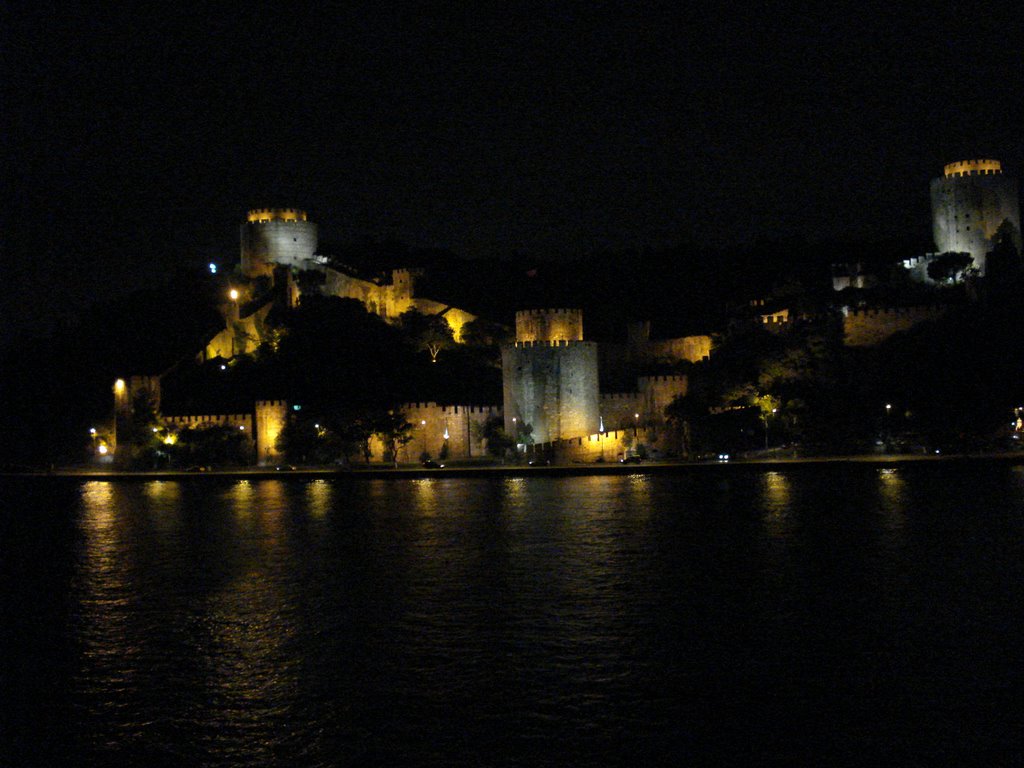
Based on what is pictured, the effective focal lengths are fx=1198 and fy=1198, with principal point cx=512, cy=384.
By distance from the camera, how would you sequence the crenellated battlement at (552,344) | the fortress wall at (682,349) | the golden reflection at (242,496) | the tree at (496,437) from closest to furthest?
the golden reflection at (242,496), the crenellated battlement at (552,344), the tree at (496,437), the fortress wall at (682,349)

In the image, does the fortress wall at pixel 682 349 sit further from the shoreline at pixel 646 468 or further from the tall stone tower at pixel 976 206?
the tall stone tower at pixel 976 206

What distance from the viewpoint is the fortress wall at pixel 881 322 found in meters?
45.1

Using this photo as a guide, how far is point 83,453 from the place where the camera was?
5397cm

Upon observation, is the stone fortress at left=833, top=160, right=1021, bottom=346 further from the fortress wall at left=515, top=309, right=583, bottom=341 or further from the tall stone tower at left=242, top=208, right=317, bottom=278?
the tall stone tower at left=242, top=208, right=317, bottom=278

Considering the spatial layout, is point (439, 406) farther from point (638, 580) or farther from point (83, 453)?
point (638, 580)

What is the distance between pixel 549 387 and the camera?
42.4 m

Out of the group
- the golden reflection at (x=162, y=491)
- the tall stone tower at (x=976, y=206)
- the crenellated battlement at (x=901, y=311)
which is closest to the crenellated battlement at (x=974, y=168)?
the tall stone tower at (x=976, y=206)

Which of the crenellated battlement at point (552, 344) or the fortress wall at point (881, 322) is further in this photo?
the fortress wall at point (881, 322)

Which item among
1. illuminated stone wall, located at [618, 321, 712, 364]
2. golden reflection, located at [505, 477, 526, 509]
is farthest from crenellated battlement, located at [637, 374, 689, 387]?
golden reflection, located at [505, 477, 526, 509]

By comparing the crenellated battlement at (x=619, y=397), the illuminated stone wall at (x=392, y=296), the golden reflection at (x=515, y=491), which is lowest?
the golden reflection at (x=515, y=491)

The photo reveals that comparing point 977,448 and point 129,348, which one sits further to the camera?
point 129,348

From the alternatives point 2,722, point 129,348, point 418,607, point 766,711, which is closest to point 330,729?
point 2,722

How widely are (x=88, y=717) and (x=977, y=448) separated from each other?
3624cm

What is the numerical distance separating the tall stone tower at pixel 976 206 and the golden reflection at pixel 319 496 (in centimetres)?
3073
